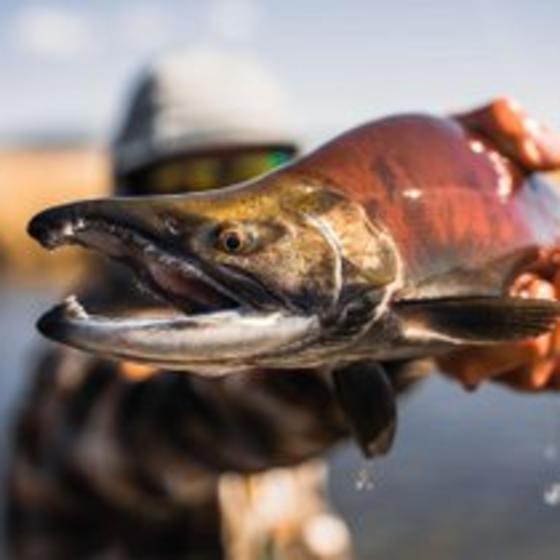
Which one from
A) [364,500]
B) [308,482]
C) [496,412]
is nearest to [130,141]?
[308,482]

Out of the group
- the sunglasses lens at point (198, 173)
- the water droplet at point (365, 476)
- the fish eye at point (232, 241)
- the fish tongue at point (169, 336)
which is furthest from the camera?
the sunglasses lens at point (198, 173)

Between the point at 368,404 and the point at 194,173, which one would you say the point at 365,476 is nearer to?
the point at 368,404

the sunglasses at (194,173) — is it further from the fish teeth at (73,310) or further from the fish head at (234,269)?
the fish teeth at (73,310)

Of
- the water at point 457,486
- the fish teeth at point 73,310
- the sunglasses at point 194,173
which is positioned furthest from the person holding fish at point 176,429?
the water at point 457,486

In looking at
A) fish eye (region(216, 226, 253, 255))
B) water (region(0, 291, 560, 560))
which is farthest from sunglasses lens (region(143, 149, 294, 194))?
water (region(0, 291, 560, 560))

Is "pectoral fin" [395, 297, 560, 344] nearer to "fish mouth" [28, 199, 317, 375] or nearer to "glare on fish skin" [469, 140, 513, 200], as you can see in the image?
"fish mouth" [28, 199, 317, 375]

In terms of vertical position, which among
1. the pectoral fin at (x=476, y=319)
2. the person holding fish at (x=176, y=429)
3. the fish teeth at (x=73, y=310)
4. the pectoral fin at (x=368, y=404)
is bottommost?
the person holding fish at (x=176, y=429)
